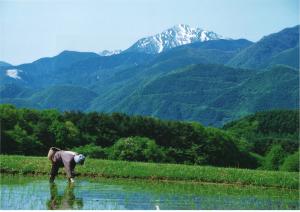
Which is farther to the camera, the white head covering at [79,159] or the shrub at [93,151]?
the shrub at [93,151]

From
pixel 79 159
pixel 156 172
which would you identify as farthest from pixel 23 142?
pixel 79 159

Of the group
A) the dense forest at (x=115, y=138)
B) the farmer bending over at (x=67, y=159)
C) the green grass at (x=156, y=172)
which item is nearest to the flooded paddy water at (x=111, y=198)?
the farmer bending over at (x=67, y=159)

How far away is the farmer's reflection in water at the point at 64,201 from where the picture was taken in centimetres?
1369

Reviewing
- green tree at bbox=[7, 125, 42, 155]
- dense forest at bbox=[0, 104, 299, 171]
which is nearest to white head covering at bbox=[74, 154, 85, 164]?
dense forest at bbox=[0, 104, 299, 171]

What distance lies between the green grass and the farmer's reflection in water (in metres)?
6.74

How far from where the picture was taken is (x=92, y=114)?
54.7 m

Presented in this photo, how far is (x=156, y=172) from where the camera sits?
25281 mm

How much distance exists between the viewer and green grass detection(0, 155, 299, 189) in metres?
23.9

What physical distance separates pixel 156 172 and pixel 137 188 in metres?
5.62

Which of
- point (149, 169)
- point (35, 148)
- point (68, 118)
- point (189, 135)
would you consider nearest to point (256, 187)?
point (149, 169)

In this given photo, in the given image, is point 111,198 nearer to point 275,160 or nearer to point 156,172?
point 156,172

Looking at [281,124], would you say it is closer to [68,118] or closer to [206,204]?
[68,118]

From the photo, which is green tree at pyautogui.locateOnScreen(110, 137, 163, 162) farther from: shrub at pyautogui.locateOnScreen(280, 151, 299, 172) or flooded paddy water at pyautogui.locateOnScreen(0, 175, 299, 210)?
flooded paddy water at pyautogui.locateOnScreen(0, 175, 299, 210)

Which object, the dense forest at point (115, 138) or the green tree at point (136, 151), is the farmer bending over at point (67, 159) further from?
the green tree at point (136, 151)
